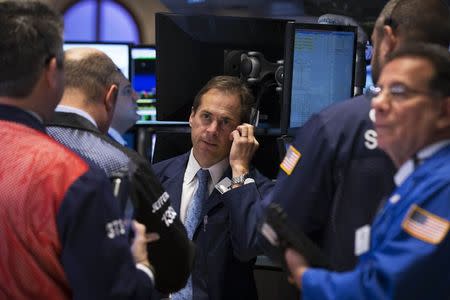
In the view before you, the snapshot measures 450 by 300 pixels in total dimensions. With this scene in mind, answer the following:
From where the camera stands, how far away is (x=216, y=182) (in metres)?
3.11

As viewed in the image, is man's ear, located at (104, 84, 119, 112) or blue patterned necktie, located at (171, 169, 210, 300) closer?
man's ear, located at (104, 84, 119, 112)

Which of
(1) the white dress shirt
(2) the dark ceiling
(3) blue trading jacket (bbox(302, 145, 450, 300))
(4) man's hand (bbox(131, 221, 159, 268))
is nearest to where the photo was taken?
(3) blue trading jacket (bbox(302, 145, 450, 300))

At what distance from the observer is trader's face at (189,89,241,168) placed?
3.13 meters

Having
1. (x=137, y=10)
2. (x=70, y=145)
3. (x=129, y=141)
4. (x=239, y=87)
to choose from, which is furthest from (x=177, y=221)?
(x=137, y=10)

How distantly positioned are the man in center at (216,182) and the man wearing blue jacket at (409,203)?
1155mm

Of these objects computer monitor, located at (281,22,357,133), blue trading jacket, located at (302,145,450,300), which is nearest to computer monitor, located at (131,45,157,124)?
computer monitor, located at (281,22,357,133)

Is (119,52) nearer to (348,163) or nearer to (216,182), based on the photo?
(216,182)

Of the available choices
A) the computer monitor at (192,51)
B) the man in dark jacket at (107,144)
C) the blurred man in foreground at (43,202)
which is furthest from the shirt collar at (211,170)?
the blurred man in foreground at (43,202)

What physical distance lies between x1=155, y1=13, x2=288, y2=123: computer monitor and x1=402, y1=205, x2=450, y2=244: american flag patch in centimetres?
202

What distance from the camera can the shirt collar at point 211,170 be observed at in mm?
3117

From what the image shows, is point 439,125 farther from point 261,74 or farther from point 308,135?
point 261,74

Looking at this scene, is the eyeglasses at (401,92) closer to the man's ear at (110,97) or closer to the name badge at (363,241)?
the name badge at (363,241)

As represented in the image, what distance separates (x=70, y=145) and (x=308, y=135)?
625 mm

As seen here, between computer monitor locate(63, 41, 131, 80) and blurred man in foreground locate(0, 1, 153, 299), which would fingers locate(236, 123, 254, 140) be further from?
computer monitor locate(63, 41, 131, 80)
